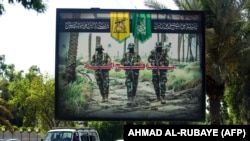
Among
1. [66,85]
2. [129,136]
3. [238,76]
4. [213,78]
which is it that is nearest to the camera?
[129,136]

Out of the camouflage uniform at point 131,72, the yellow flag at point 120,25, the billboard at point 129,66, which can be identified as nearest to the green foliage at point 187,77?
the billboard at point 129,66

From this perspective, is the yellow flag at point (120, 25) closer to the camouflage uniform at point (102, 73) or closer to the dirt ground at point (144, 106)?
the camouflage uniform at point (102, 73)

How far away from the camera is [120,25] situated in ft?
65.3

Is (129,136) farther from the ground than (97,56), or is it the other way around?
(97,56)

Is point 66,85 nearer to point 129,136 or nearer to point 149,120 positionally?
point 149,120

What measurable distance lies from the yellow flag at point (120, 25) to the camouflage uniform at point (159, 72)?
108cm

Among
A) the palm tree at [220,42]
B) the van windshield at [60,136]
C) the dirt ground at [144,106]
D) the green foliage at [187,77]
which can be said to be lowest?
the van windshield at [60,136]

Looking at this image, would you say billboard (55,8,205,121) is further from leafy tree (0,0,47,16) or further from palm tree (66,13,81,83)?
leafy tree (0,0,47,16)

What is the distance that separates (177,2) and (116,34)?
244 inches

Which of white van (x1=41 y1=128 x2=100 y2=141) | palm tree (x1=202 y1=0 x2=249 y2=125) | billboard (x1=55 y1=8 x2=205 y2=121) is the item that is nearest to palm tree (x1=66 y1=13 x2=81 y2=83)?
billboard (x1=55 y1=8 x2=205 y2=121)

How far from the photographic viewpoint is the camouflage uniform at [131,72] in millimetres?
19656

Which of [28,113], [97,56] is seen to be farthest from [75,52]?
[28,113]

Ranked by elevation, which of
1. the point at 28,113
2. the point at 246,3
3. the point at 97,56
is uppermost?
the point at 246,3

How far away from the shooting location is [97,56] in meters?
20.0
